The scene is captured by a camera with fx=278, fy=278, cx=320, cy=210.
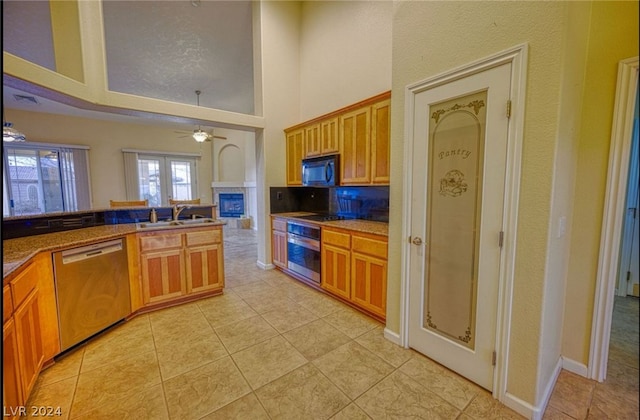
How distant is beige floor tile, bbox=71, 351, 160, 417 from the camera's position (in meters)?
1.78

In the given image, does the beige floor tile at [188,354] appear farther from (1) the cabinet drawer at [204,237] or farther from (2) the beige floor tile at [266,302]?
(1) the cabinet drawer at [204,237]

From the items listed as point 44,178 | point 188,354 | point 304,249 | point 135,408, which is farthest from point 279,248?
point 44,178

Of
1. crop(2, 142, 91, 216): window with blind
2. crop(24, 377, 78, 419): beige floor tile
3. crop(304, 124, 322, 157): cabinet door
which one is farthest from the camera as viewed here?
crop(2, 142, 91, 216): window with blind

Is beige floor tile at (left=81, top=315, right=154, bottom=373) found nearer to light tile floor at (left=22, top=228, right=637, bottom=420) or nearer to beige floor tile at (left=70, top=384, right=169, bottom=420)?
light tile floor at (left=22, top=228, right=637, bottom=420)

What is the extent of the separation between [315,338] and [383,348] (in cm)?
58

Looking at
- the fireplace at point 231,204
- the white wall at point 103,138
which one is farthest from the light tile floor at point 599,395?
the white wall at point 103,138

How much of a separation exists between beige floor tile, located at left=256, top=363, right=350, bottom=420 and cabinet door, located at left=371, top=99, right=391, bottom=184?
1.91 meters

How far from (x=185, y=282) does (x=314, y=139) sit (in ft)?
7.68

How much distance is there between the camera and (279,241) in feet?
13.3

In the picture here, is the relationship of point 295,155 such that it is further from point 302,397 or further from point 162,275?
point 302,397

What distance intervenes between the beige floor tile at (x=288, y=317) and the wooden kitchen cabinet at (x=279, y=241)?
1032 mm

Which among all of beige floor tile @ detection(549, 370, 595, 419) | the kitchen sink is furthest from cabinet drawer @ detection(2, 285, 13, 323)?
beige floor tile @ detection(549, 370, 595, 419)

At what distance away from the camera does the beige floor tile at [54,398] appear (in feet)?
5.51

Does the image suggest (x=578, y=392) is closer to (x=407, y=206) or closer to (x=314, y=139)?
(x=407, y=206)
